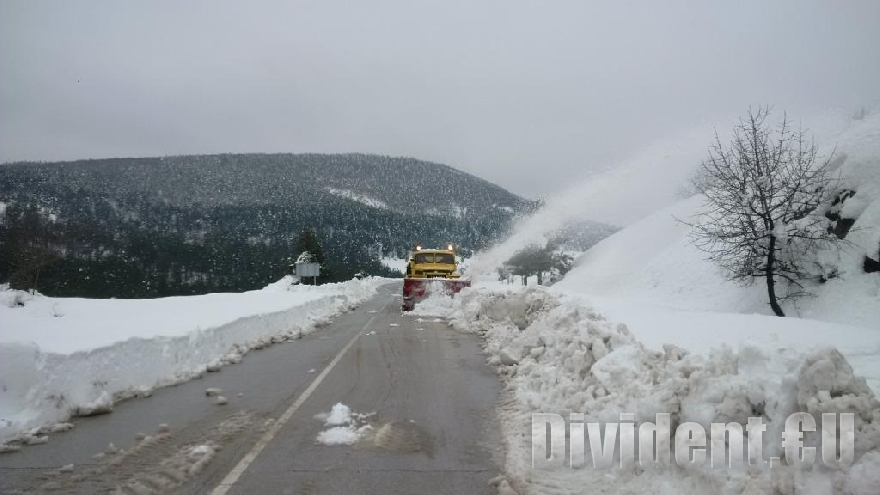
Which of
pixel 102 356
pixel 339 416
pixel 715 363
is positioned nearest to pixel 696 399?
pixel 715 363

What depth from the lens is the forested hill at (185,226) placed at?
8700 centimetres

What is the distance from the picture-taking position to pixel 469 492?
14.9ft

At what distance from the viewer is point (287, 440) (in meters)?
5.84

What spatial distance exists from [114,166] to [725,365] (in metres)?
195

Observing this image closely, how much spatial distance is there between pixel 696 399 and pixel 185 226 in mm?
141742

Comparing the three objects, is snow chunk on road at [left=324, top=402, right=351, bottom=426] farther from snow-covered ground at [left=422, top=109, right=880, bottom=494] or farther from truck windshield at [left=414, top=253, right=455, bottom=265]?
truck windshield at [left=414, top=253, right=455, bottom=265]

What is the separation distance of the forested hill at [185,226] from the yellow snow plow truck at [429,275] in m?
24.6

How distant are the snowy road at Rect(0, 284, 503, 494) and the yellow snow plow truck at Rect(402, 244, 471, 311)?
46.3ft

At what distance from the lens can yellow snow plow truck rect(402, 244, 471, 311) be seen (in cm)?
2452

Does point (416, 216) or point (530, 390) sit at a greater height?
point (416, 216)

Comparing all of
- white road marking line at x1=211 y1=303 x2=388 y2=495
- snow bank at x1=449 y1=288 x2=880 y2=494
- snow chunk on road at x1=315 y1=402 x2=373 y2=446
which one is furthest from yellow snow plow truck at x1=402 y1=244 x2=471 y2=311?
snow chunk on road at x1=315 y1=402 x2=373 y2=446

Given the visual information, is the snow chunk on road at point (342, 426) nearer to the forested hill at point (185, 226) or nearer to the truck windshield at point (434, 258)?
the truck windshield at point (434, 258)

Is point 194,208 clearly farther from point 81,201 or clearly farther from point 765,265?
point 765,265

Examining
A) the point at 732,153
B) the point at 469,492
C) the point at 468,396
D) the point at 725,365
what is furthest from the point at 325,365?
the point at 732,153
